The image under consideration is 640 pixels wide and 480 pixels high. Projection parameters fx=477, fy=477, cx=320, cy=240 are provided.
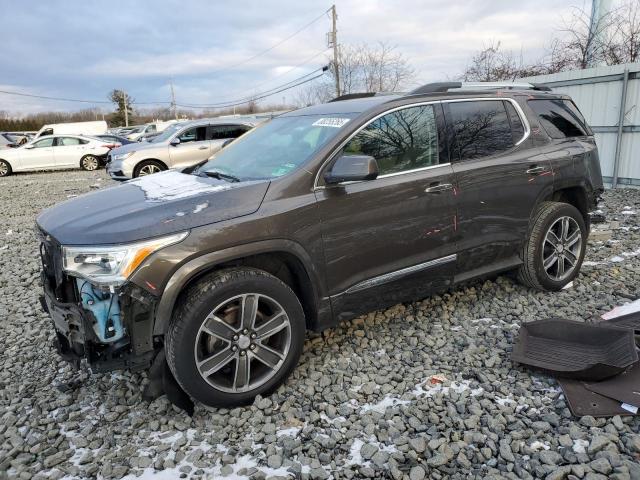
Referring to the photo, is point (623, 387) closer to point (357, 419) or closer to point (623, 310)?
point (623, 310)

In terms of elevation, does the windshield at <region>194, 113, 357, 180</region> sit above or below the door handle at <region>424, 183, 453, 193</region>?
above

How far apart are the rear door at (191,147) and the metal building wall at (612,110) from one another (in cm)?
826

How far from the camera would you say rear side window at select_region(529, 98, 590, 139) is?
4355 mm

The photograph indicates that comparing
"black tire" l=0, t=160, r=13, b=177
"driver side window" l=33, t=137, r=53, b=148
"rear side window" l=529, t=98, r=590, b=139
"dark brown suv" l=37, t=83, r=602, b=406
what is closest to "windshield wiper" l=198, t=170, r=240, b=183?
"dark brown suv" l=37, t=83, r=602, b=406

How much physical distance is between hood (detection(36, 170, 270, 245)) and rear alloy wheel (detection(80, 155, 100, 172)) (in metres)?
18.0

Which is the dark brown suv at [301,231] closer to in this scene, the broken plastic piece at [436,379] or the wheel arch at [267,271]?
the wheel arch at [267,271]

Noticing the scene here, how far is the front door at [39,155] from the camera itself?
18.7m

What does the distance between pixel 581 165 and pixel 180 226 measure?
3755mm

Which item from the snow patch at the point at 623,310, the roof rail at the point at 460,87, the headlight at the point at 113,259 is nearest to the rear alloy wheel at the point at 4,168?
the headlight at the point at 113,259

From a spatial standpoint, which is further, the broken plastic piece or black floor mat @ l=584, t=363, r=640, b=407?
the broken plastic piece

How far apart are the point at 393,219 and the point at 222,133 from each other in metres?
10.3

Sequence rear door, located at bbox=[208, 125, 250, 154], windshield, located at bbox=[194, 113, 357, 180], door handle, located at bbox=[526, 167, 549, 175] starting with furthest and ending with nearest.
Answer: rear door, located at bbox=[208, 125, 250, 154] < door handle, located at bbox=[526, 167, 549, 175] < windshield, located at bbox=[194, 113, 357, 180]

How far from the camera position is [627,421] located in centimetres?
262

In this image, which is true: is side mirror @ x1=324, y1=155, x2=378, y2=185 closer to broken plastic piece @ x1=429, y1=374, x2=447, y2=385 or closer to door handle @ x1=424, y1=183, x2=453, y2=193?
door handle @ x1=424, y1=183, x2=453, y2=193
